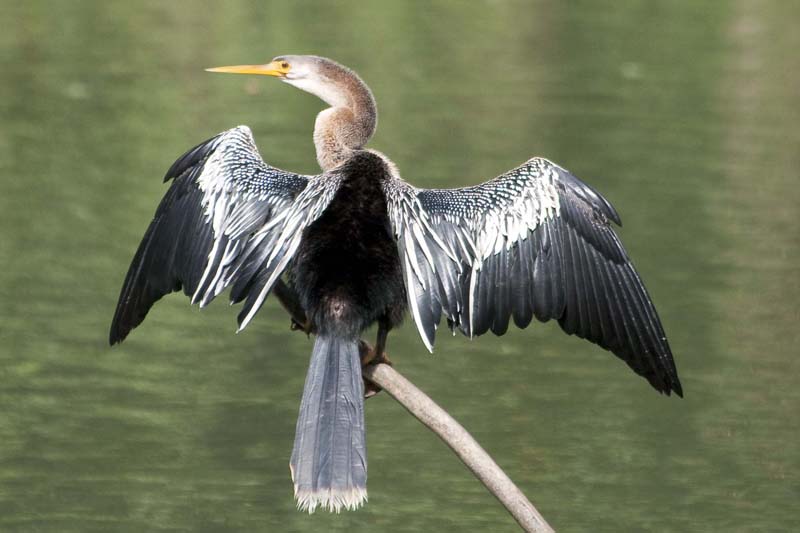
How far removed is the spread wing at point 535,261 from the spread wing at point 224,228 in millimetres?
344

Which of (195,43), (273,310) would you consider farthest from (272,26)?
(273,310)

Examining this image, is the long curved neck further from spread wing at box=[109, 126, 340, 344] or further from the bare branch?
the bare branch

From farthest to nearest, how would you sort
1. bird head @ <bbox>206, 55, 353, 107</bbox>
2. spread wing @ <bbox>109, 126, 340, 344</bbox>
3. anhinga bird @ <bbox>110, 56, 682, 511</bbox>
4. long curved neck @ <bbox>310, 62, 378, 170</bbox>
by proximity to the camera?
bird head @ <bbox>206, 55, 353, 107</bbox>, long curved neck @ <bbox>310, 62, 378, 170</bbox>, spread wing @ <bbox>109, 126, 340, 344</bbox>, anhinga bird @ <bbox>110, 56, 682, 511</bbox>

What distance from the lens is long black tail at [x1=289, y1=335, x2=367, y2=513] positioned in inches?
172

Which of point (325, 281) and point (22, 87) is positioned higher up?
point (325, 281)

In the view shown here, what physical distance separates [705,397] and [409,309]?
4.87 metres

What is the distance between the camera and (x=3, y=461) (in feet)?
27.8

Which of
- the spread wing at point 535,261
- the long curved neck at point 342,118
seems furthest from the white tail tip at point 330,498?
the long curved neck at point 342,118

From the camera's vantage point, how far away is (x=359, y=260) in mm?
4938

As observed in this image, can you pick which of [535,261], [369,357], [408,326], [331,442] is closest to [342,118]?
[535,261]

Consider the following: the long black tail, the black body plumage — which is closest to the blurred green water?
the black body plumage

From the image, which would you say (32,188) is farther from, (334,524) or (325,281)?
(325,281)

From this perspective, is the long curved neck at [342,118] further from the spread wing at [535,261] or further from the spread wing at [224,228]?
the spread wing at [535,261]

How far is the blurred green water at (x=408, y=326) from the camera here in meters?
8.42
